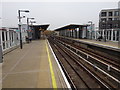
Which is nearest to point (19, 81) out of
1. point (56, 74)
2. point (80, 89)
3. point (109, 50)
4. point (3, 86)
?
point (3, 86)

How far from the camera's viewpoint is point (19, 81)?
4758mm

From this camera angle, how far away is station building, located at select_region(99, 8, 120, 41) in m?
22.1

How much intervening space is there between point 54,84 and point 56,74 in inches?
41.9

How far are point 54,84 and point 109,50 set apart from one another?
11101 mm

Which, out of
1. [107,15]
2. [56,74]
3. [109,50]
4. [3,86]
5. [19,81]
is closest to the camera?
[3,86]

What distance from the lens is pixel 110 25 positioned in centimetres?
3869

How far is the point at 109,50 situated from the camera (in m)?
13.5

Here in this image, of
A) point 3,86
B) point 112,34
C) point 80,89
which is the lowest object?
point 80,89

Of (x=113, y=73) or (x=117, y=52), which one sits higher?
(x=117, y=52)

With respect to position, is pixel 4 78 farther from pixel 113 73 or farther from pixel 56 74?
pixel 113 73

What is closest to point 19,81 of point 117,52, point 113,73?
point 113,73

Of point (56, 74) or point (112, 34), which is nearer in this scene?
point (56, 74)

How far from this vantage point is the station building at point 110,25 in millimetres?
22084

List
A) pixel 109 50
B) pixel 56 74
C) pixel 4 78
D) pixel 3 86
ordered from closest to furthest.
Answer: pixel 3 86, pixel 4 78, pixel 56 74, pixel 109 50
